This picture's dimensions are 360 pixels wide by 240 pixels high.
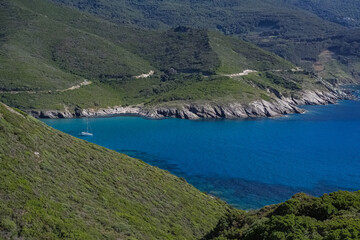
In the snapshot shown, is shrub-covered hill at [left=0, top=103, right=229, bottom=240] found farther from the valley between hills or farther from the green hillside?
the green hillside

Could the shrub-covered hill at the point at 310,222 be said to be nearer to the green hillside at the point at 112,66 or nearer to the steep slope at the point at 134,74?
the steep slope at the point at 134,74

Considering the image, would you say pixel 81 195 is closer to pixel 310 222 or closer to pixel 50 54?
pixel 310 222

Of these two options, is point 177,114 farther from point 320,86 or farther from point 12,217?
point 12,217

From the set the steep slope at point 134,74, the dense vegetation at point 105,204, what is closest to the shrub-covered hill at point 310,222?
the dense vegetation at point 105,204

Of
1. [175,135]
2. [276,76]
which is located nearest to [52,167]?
[175,135]

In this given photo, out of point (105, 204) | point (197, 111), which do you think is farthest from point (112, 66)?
point (105, 204)

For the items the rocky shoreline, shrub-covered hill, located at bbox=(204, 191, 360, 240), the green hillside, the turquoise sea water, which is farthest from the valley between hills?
the turquoise sea water
